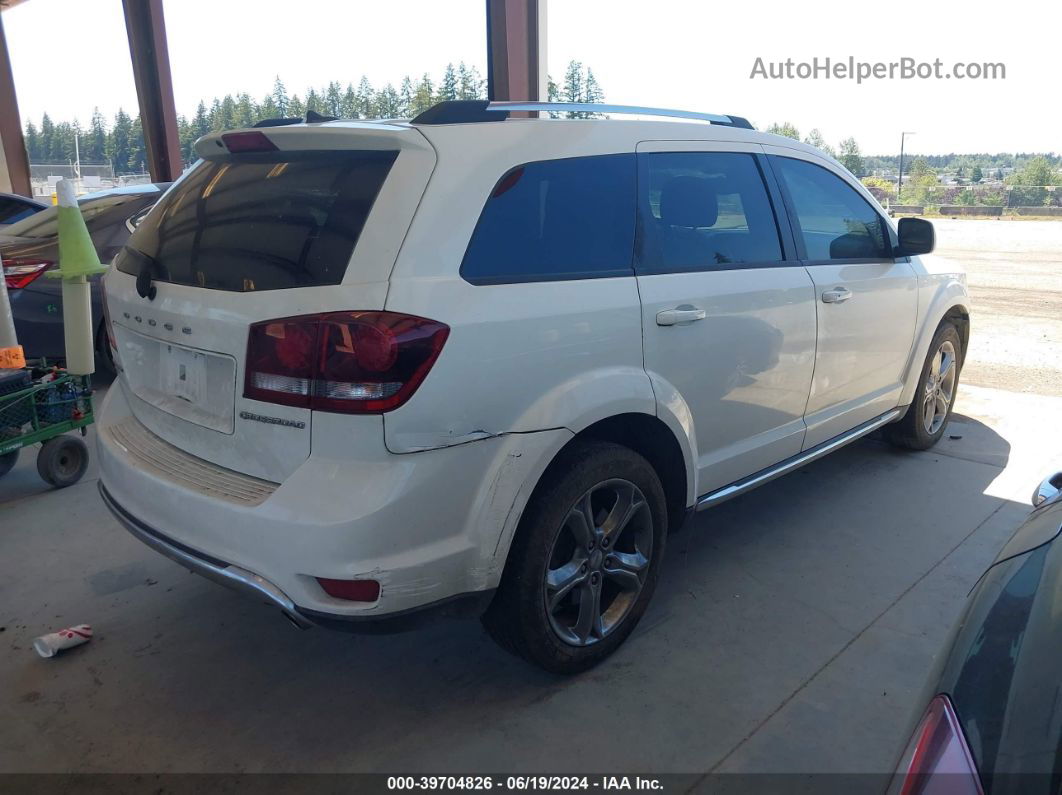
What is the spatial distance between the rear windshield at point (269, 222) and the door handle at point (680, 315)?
1058 mm

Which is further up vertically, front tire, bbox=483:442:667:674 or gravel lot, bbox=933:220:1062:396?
front tire, bbox=483:442:667:674

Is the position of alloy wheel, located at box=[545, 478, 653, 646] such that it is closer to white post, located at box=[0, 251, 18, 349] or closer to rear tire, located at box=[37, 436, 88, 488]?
rear tire, located at box=[37, 436, 88, 488]

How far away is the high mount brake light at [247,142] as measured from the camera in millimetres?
2605

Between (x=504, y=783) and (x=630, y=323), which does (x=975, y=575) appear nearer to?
(x=630, y=323)

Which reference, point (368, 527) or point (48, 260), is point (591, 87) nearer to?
point (48, 260)

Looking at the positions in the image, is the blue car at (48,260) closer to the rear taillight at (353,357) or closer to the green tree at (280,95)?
the rear taillight at (353,357)

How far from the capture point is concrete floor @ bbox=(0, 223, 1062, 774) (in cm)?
248

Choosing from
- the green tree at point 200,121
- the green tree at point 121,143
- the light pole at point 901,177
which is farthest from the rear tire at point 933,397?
the light pole at point 901,177

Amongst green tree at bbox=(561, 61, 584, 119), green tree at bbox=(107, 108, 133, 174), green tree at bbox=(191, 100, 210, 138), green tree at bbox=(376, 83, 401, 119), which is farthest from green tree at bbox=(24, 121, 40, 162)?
green tree at bbox=(561, 61, 584, 119)

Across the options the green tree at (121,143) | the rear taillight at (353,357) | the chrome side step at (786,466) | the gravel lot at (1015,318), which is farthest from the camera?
the green tree at (121,143)

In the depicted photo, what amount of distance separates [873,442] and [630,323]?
129 inches

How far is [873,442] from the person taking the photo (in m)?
5.38

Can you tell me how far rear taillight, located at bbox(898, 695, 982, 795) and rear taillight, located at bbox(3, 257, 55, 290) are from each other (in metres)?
6.73

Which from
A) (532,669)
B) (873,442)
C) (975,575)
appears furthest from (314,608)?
(873,442)
